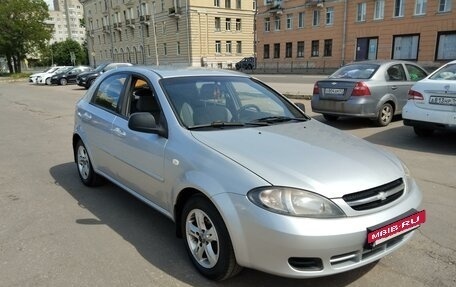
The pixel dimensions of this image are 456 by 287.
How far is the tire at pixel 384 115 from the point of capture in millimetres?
8992

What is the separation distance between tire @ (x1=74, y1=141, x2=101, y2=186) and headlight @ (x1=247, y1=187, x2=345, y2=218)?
10.7 feet

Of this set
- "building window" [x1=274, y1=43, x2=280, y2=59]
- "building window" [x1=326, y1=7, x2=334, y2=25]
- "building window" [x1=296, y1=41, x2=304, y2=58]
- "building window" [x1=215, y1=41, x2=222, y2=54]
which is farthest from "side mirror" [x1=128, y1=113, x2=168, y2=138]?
"building window" [x1=215, y1=41, x2=222, y2=54]

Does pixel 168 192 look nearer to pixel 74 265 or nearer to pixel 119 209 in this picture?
pixel 74 265

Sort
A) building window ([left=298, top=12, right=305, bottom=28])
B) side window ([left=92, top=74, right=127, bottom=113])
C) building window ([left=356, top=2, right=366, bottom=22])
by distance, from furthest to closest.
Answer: building window ([left=298, top=12, right=305, bottom=28]) < building window ([left=356, top=2, right=366, bottom=22]) < side window ([left=92, top=74, right=127, bottom=113])

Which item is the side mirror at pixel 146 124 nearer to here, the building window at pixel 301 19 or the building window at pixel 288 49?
the building window at pixel 301 19

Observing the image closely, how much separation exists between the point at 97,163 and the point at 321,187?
319 centimetres

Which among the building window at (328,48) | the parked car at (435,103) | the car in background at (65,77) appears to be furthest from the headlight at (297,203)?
the building window at (328,48)

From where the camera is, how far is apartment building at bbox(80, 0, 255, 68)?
6006 centimetres

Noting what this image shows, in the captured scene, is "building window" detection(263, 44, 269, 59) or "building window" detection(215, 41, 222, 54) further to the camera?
"building window" detection(215, 41, 222, 54)

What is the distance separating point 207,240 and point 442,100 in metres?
5.44

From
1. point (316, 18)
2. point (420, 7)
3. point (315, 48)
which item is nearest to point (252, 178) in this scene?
point (420, 7)

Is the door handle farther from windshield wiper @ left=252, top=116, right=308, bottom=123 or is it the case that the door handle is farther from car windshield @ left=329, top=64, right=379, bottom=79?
car windshield @ left=329, top=64, right=379, bottom=79

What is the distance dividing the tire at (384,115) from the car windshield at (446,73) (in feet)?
6.19

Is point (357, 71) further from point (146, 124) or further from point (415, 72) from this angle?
point (146, 124)
